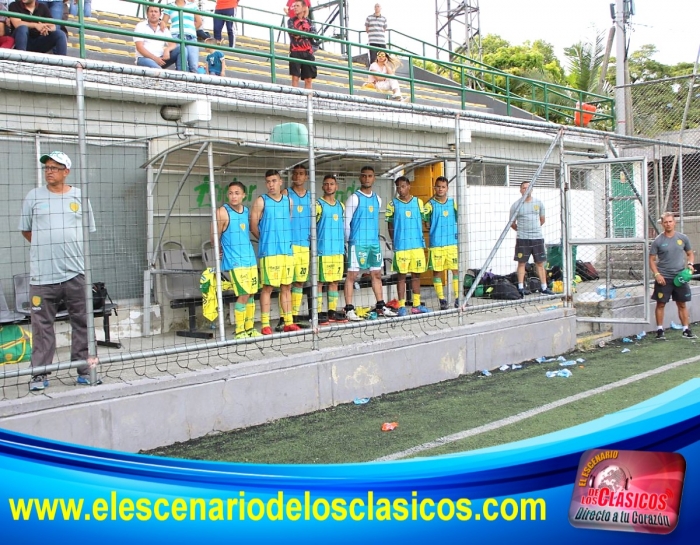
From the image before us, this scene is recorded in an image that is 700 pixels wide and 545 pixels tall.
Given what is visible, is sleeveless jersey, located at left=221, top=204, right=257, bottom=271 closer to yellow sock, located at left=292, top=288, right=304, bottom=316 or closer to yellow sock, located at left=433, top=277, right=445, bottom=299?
yellow sock, located at left=292, top=288, right=304, bottom=316

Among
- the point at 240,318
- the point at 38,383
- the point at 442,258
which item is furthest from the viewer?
the point at 442,258

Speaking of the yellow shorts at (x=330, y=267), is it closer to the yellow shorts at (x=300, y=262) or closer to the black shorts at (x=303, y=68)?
the yellow shorts at (x=300, y=262)

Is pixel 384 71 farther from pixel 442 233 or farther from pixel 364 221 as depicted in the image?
pixel 364 221

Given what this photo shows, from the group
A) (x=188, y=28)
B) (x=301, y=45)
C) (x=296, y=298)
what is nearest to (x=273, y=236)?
(x=296, y=298)

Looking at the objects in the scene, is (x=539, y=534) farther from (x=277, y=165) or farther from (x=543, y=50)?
(x=543, y=50)

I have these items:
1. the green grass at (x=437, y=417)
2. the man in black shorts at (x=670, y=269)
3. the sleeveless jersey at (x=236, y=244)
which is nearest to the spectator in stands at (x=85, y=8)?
the sleeveless jersey at (x=236, y=244)

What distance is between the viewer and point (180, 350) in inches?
242

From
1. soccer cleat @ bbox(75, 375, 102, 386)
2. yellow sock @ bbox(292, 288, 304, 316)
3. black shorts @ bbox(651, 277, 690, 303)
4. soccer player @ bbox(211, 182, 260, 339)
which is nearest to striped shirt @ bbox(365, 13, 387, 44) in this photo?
black shorts @ bbox(651, 277, 690, 303)

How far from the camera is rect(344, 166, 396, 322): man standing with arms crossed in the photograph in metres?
9.45

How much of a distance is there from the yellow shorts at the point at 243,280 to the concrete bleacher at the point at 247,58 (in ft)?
13.0

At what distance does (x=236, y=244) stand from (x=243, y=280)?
397 millimetres

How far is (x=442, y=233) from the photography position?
32.4 feet

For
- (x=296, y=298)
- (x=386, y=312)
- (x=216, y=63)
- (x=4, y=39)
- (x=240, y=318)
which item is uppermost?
(x=216, y=63)

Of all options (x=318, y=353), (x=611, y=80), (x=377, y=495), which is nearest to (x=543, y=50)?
(x=611, y=80)
